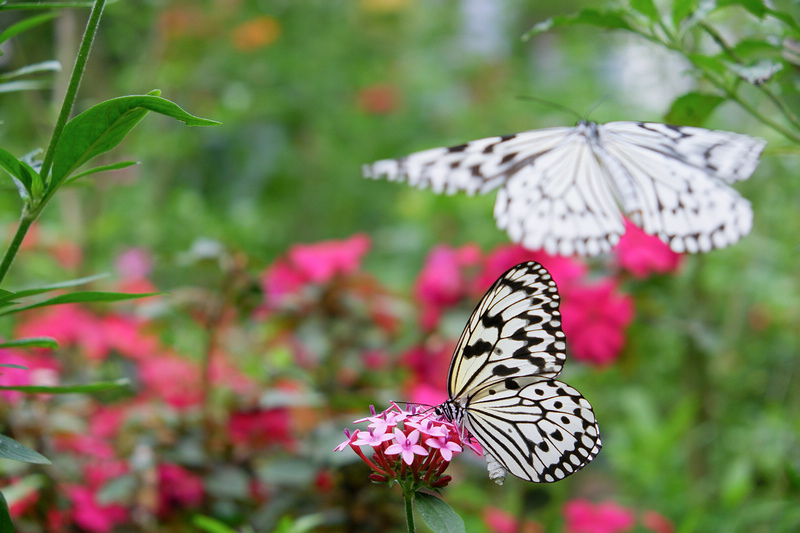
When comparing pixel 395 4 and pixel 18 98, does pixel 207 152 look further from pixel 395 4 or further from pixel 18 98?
pixel 395 4

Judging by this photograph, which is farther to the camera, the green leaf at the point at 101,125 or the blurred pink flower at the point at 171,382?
the blurred pink flower at the point at 171,382

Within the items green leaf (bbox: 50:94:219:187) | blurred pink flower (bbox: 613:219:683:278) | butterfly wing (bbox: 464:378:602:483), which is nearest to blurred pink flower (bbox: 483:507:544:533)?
blurred pink flower (bbox: 613:219:683:278)

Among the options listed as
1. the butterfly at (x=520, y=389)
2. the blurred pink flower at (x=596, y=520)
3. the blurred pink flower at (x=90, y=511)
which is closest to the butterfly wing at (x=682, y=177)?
the butterfly at (x=520, y=389)

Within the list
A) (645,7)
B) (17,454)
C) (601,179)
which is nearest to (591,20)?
(645,7)

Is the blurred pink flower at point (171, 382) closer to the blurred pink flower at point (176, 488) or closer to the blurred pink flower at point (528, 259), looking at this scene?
the blurred pink flower at point (176, 488)

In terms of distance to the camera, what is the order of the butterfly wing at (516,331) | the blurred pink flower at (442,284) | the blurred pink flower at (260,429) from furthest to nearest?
the blurred pink flower at (442,284)
the blurred pink flower at (260,429)
the butterfly wing at (516,331)

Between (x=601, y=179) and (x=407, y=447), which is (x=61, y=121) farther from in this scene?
(x=601, y=179)
